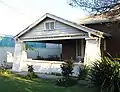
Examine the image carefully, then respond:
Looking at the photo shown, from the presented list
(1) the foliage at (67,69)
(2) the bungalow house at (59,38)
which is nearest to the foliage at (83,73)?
(1) the foliage at (67,69)

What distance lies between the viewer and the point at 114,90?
11.3 metres

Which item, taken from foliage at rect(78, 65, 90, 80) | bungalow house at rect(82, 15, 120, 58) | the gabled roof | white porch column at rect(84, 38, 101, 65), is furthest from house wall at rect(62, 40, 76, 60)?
foliage at rect(78, 65, 90, 80)

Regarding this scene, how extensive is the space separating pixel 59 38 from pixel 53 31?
0.81m

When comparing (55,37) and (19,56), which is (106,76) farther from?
(19,56)

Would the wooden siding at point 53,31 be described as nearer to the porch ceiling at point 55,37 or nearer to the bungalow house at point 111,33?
the porch ceiling at point 55,37

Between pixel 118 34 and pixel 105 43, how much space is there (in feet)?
3.90

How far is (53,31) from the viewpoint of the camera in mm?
19922

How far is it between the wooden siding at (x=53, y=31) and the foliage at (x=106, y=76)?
6.04 metres

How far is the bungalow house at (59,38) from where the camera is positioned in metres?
17.8

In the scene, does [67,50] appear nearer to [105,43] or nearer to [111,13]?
[105,43]

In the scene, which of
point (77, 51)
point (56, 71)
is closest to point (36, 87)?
point (56, 71)

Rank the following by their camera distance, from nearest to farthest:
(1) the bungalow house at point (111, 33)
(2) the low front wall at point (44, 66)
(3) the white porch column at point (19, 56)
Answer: (2) the low front wall at point (44, 66) < (1) the bungalow house at point (111, 33) < (3) the white porch column at point (19, 56)

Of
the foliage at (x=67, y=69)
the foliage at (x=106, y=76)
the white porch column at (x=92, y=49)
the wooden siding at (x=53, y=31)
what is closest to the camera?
the foliage at (x=106, y=76)

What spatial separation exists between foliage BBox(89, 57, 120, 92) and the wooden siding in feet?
19.8
